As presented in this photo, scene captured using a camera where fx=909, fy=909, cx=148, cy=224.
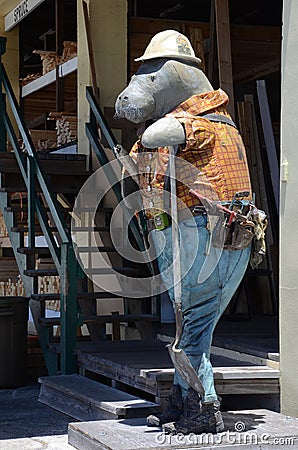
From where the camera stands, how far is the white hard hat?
459 cm

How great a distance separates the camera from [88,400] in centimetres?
625

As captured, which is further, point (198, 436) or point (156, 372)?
point (156, 372)

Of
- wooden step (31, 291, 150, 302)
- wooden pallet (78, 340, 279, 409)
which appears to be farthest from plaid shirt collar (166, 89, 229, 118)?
wooden step (31, 291, 150, 302)

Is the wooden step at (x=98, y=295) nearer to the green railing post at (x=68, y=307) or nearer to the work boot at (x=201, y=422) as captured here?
the green railing post at (x=68, y=307)

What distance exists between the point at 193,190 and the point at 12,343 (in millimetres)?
3905

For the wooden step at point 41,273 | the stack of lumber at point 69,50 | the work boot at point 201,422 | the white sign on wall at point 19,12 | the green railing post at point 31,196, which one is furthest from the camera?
the white sign on wall at point 19,12

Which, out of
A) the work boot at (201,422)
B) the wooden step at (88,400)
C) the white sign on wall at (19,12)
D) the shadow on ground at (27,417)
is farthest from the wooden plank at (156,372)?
the white sign on wall at (19,12)

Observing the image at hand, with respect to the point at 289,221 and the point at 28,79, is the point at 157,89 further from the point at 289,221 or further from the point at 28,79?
the point at 28,79

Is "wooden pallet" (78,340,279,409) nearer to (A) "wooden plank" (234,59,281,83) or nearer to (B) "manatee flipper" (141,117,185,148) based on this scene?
(B) "manatee flipper" (141,117,185,148)

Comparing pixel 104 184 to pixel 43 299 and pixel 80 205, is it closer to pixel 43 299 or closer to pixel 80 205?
pixel 80 205

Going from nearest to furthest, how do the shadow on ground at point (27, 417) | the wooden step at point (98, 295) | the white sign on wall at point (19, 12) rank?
the shadow on ground at point (27, 417) < the wooden step at point (98, 295) < the white sign on wall at point (19, 12)

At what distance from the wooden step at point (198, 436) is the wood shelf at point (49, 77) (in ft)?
22.3

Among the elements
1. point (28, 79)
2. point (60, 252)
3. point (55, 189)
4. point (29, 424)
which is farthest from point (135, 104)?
point (28, 79)

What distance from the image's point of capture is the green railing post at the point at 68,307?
23.8 ft
